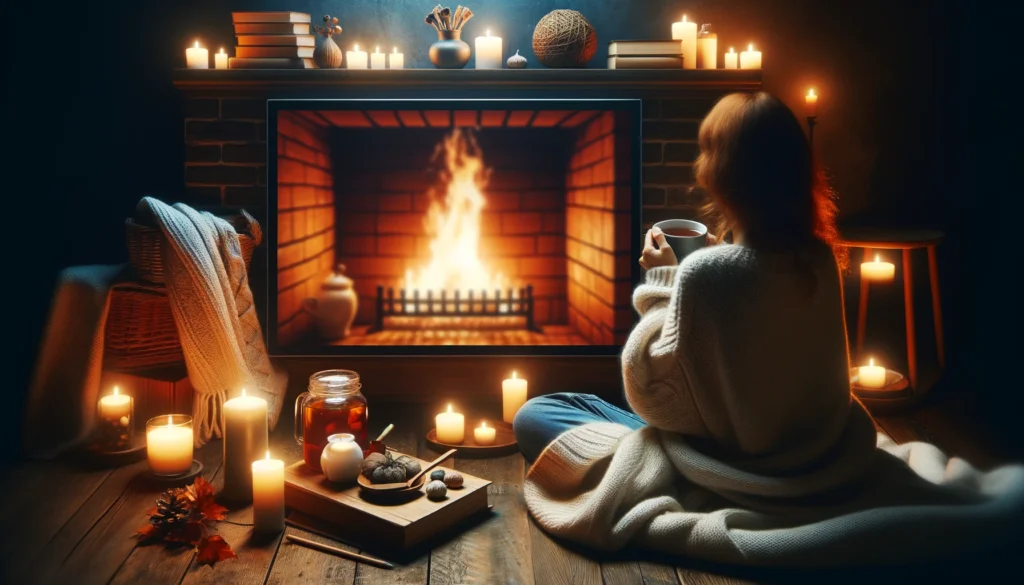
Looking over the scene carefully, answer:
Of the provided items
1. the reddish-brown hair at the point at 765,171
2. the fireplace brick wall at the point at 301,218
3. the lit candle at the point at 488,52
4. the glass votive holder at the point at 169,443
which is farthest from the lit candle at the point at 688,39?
the glass votive holder at the point at 169,443

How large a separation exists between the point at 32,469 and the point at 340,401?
2.67ft

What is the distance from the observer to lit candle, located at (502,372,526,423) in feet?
7.91

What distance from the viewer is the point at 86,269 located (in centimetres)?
227

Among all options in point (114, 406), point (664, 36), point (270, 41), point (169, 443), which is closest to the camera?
point (169, 443)

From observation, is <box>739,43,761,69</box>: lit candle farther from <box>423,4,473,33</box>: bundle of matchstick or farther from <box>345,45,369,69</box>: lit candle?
<box>345,45,369,69</box>: lit candle

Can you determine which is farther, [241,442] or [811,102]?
[811,102]

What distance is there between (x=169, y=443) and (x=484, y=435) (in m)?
0.74

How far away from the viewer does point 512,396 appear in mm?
2414

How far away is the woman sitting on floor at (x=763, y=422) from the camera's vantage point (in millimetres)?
1495

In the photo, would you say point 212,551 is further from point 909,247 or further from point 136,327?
point 909,247

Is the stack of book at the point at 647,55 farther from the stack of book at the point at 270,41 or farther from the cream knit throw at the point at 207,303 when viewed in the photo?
the cream knit throw at the point at 207,303

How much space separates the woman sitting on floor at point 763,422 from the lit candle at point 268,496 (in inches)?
21.2

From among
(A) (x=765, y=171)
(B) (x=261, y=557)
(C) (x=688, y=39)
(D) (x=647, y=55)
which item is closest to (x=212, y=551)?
(B) (x=261, y=557)

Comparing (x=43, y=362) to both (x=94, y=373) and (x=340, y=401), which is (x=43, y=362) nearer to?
(x=94, y=373)
